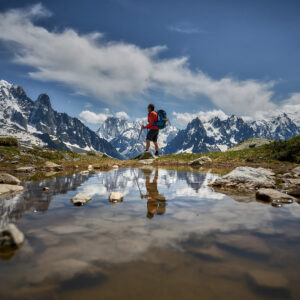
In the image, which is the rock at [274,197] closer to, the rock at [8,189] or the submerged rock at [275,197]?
the submerged rock at [275,197]

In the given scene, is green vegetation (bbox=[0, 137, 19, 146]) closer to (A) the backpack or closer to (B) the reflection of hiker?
(A) the backpack

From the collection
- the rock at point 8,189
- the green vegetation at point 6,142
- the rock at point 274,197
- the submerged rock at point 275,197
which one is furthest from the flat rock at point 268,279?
the green vegetation at point 6,142

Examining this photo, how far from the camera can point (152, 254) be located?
327cm

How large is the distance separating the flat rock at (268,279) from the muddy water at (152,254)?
1 centimetres

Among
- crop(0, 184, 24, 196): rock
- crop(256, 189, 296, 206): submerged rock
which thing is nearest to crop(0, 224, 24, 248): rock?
crop(0, 184, 24, 196): rock

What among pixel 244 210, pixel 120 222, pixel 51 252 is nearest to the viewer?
pixel 51 252

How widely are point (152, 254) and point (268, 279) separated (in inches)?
64.0

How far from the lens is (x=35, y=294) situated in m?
2.35

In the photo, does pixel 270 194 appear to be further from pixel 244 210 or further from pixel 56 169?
pixel 56 169

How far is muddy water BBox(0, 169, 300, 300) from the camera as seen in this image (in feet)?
8.16

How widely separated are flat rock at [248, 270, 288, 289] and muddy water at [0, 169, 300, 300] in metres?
0.01

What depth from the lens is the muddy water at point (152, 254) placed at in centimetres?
249

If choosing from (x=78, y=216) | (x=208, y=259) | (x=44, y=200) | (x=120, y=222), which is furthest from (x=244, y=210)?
(x=44, y=200)

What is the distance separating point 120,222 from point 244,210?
138 inches
